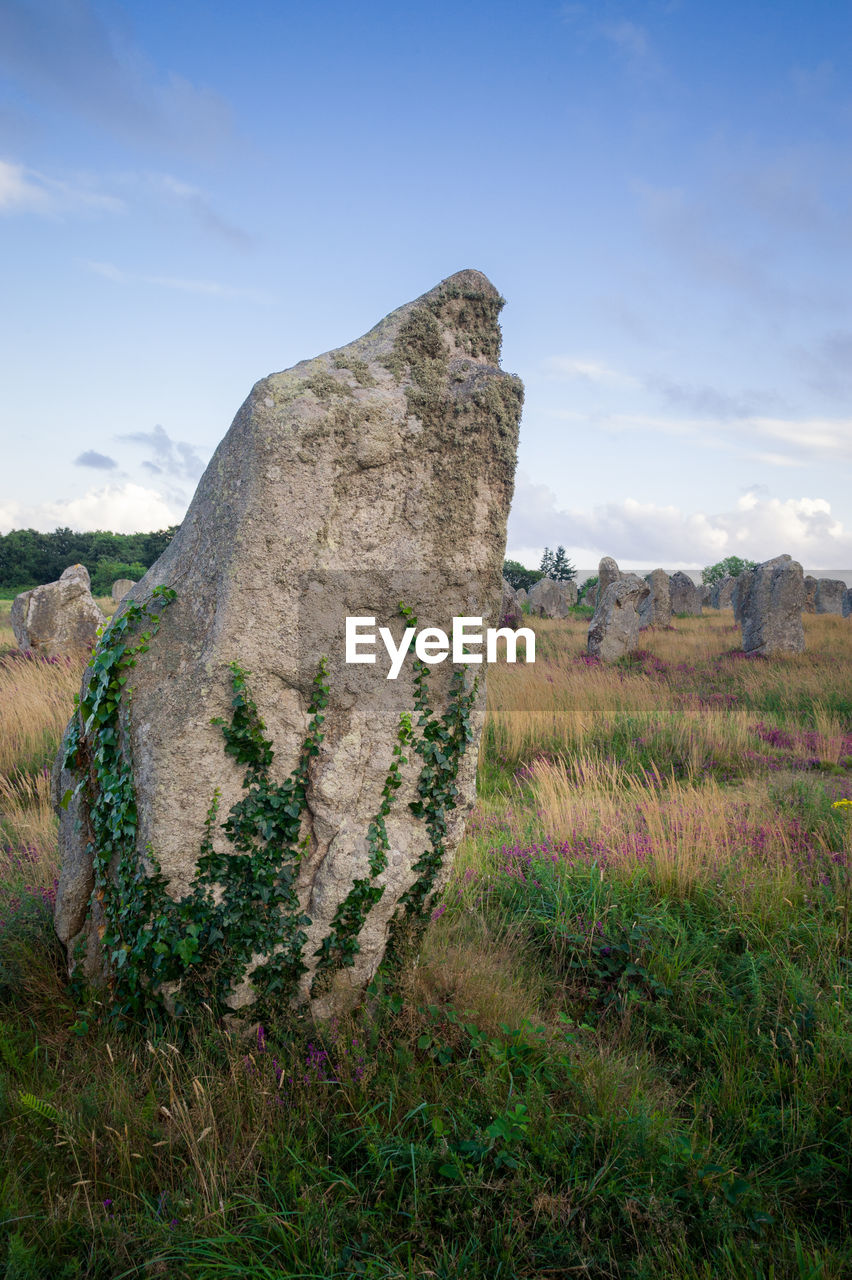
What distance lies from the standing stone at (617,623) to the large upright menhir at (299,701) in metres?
15.4

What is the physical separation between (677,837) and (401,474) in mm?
3655

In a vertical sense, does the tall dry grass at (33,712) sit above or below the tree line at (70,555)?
below

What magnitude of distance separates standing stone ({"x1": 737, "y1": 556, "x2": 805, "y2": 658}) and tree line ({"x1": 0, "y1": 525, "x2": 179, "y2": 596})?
136ft

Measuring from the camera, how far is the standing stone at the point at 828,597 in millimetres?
36281

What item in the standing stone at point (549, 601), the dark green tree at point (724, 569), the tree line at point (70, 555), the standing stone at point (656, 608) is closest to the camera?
the standing stone at point (656, 608)

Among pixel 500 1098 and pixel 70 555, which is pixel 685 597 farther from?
pixel 70 555

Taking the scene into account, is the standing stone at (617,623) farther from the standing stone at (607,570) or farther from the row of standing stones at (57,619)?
the row of standing stones at (57,619)

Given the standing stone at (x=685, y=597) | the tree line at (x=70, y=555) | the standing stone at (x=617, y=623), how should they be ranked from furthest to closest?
the tree line at (x=70, y=555) → the standing stone at (x=685, y=597) → the standing stone at (x=617, y=623)

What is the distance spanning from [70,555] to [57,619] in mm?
48775

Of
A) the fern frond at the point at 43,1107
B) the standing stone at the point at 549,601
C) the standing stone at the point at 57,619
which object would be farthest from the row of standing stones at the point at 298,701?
the standing stone at the point at 549,601

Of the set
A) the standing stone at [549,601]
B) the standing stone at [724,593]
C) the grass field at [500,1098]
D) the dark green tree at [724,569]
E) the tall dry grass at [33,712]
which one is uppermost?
the dark green tree at [724,569]

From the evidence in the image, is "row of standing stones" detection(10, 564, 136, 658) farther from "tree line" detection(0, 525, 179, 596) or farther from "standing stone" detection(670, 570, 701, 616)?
"tree line" detection(0, 525, 179, 596)

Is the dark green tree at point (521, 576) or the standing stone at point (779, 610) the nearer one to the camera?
the standing stone at point (779, 610)

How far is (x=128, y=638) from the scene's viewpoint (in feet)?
10.9
